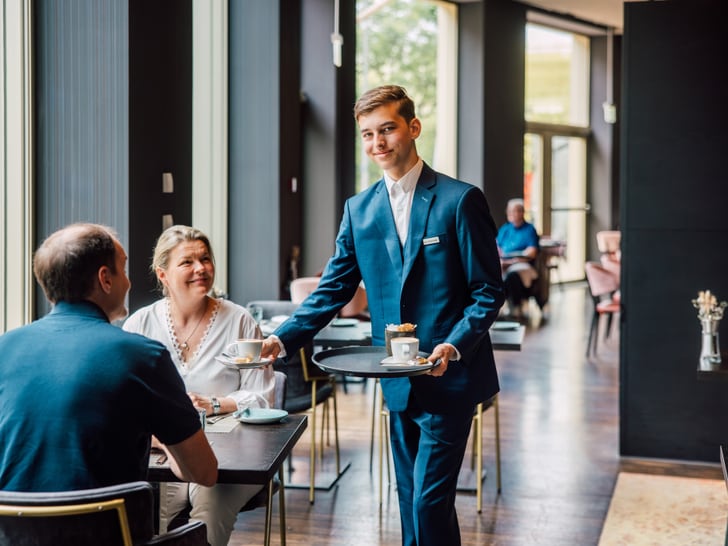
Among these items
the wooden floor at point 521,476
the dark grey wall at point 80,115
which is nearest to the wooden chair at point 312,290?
the wooden floor at point 521,476

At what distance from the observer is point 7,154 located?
4535 millimetres

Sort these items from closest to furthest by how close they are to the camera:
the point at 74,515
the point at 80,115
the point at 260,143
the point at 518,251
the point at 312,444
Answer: the point at 74,515 → the point at 80,115 → the point at 312,444 → the point at 260,143 → the point at 518,251

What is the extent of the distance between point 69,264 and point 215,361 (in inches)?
49.2

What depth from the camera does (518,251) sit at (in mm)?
12125

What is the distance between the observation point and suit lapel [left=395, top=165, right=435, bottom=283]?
2.97 metres

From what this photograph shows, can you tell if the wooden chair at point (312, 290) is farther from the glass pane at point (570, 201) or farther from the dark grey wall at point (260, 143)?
the glass pane at point (570, 201)

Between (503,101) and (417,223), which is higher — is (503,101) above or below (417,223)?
above

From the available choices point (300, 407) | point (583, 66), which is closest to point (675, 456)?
point (300, 407)

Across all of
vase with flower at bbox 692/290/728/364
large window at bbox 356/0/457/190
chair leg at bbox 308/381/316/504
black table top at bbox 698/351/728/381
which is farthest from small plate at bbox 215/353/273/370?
large window at bbox 356/0/457/190

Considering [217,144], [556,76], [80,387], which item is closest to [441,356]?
[80,387]

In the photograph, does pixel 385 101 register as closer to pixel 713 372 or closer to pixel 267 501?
pixel 267 501

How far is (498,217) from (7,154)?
33.2 feet

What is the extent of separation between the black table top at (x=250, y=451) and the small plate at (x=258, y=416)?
0.05ft

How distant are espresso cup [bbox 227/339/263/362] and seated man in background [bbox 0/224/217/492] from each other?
742mm
